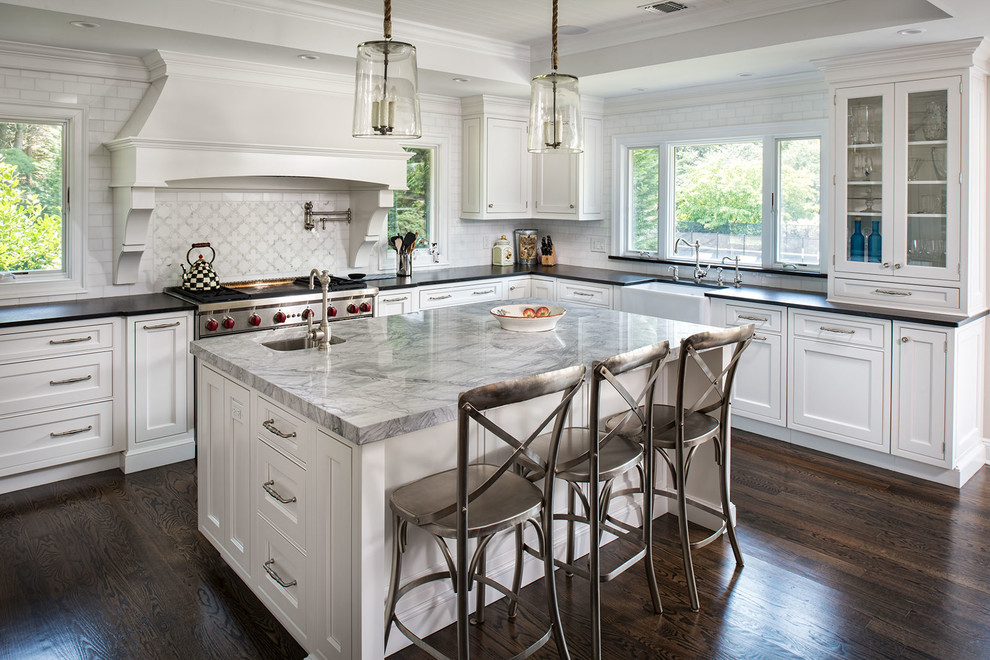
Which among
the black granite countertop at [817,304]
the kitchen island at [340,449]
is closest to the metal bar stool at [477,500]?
the kitchen island at [340,449]

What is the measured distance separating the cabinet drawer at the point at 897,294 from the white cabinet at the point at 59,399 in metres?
4.67

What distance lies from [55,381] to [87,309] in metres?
0.48

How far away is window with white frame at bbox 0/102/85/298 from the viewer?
4.60 m

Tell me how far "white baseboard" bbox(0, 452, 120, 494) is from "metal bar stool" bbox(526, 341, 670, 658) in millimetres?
3040

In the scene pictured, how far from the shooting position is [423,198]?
6738mm

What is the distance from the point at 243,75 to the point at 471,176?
237cm

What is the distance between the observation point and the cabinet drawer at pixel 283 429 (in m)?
2.54

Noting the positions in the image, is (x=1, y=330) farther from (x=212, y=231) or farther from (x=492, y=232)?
(x=492, y=232)

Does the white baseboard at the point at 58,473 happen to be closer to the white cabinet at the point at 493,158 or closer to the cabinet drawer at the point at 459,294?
the cabinet drawer at the point at 459,294

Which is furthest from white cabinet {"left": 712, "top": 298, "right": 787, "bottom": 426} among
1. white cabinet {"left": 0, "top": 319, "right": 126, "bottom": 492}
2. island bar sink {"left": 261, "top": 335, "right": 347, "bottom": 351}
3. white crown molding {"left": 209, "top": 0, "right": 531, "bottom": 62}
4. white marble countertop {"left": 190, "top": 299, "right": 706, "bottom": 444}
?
white cabinet {"left": 0, "top": 319, "right": 126, "bottom": 492}

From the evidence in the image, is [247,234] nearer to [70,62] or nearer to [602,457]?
[70,62]

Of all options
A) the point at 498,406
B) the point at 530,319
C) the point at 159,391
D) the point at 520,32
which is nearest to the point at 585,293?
the point at 520,32

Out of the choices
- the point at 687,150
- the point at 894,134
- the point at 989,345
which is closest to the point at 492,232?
the point at 687,150

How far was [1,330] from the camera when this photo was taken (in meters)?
4.00
